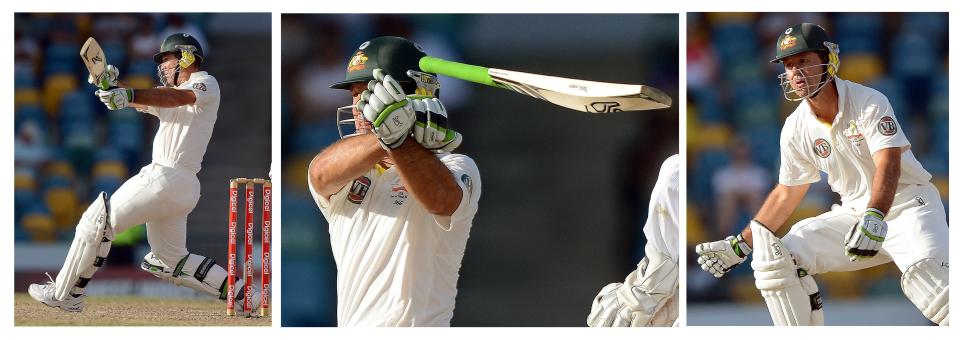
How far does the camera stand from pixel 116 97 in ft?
17.4

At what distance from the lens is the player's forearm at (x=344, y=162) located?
131 inches

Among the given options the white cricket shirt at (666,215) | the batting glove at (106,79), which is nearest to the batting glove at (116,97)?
the batting glove at (106,79)

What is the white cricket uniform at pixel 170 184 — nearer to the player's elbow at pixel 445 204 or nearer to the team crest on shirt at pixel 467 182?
the team crest on shirt at pixel 467 182

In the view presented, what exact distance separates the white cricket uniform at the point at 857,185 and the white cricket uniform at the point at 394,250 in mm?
2029

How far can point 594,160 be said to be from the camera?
18.0 ft

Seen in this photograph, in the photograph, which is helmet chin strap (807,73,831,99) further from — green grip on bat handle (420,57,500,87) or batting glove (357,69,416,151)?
batting glove (357,69,416,151)

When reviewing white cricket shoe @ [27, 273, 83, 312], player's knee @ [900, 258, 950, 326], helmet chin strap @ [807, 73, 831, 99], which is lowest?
white cricket shoe @ [27, 273, 83, 312]

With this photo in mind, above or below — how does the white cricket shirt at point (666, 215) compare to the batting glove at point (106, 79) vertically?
below

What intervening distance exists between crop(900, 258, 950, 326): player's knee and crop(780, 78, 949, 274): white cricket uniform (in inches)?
1.3

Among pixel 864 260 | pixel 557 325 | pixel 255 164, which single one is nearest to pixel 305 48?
pixel 255 164

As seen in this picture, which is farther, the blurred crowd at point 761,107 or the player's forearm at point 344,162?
the blurred crowd at point 761,107

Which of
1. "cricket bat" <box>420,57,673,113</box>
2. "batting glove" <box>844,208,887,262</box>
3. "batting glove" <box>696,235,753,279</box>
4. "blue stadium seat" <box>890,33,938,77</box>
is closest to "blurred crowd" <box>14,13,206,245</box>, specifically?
"cricket bat" <box>420,57,673,113</box>

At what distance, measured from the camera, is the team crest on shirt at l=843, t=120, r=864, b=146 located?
5023 millimetres

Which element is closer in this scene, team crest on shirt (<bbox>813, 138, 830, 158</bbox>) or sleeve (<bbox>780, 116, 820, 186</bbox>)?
team crest on shirt (<bbox>813, 138, 830, 158</bbox>)
